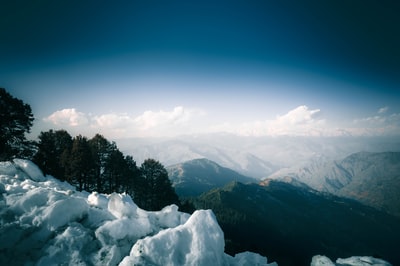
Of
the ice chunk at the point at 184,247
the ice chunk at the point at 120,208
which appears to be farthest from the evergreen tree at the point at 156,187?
the ice chunk at the point at 184,247

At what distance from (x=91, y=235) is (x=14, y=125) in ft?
81.5

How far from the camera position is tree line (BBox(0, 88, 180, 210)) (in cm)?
2734

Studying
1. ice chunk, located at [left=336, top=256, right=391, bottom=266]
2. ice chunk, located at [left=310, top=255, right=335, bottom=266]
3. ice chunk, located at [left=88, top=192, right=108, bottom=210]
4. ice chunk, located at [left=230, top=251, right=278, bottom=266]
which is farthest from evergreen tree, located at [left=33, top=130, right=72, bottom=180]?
ice chunk, located at [left=336, top=256, right=391, bottom=266]

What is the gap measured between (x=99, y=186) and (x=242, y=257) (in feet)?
116

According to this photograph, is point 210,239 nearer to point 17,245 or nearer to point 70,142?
point 17,245

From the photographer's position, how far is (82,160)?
3625 centimetres

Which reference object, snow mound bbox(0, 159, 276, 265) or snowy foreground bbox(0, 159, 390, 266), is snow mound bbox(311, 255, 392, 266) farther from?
snowy foreground bbox(0, 159, 390, 266)

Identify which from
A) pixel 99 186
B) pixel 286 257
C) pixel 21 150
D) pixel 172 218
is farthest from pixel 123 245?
pixel 286 257

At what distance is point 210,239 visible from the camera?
14250 millimetres

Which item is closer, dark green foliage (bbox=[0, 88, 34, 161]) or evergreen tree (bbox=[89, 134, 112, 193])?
dark green foliage (bbox=[0, 88, 34, 161])

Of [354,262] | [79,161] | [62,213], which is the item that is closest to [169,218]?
[62,213]

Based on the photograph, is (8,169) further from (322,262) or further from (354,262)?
(354,262)

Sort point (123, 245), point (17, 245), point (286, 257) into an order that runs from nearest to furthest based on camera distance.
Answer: point (17, 245) < point (123, 245) < point (286, 257)

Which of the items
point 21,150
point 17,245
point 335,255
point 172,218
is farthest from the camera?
point 335,255
